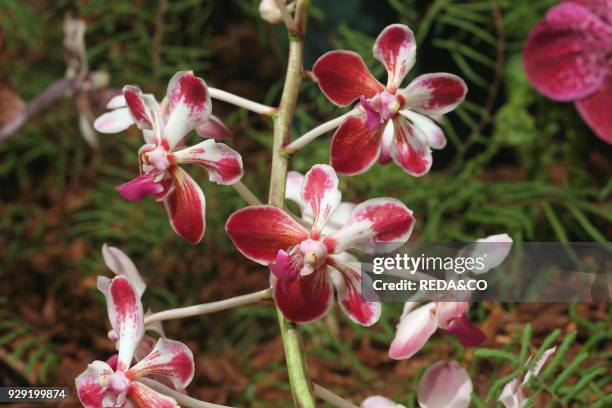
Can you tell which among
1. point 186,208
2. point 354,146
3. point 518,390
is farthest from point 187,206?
point 518,390

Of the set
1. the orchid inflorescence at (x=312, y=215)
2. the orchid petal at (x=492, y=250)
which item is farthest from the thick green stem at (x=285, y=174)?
the orchid petal at (x=492, y=250)

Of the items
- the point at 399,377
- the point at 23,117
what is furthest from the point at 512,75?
the point at 23,117

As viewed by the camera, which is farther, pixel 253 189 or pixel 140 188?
pixel 253 189

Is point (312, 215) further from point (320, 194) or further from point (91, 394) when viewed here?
point (91, 394)

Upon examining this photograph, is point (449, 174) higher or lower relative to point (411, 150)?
lower

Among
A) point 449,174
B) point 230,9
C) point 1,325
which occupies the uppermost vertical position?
point 230,9

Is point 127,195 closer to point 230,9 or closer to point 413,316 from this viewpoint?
point 413,316

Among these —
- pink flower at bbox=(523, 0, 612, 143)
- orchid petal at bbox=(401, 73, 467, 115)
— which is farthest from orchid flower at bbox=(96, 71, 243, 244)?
pink flower at bbox=(523, 0, 612, 143)
